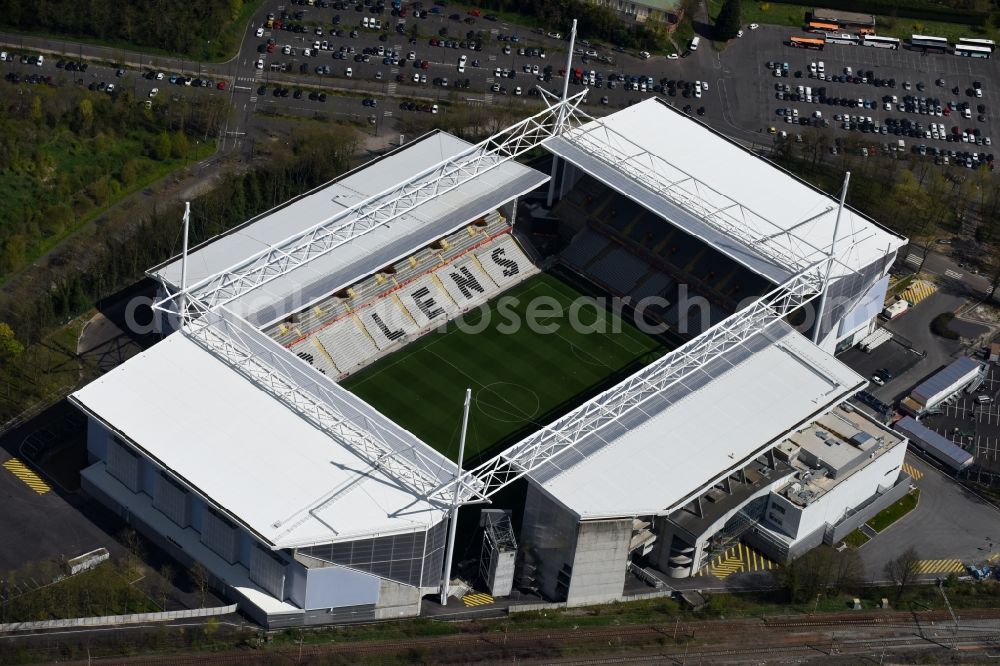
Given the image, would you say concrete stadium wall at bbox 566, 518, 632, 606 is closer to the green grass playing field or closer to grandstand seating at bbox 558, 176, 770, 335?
the green grass playing field

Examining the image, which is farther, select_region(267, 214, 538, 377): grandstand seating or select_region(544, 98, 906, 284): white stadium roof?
select_region(544, 98, 906, 284): white stadium roof

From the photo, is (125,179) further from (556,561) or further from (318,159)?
(556,561)

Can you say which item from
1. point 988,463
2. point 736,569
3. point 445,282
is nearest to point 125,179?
point 445,282

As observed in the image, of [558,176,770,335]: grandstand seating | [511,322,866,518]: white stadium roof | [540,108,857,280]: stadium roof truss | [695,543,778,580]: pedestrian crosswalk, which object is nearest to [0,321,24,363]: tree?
[511,322,866,518]: white stadium roof

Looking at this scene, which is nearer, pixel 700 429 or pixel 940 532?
pixel 700 429

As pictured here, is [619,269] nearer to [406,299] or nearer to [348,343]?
[406,299]

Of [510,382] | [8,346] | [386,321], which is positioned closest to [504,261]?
[386,321]
